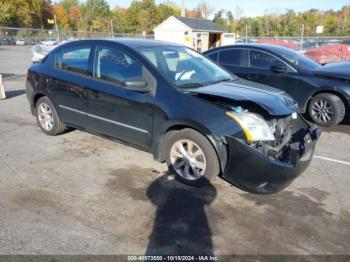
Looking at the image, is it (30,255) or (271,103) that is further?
(271,103)

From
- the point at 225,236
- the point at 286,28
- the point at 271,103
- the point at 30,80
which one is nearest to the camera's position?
the point at 225,236

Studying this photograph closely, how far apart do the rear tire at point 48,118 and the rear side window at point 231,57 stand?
13.4 ft

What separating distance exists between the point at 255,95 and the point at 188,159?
3.66ft

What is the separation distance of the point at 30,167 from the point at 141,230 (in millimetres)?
2177

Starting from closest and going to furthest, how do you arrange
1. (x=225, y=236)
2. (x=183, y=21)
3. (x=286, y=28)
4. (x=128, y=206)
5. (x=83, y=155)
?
(x=225, y=236) → (x=128, y=206) → (x=83, y=155) → (x=183, y=21) → (x=286, y=28)

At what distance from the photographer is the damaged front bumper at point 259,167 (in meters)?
3.50

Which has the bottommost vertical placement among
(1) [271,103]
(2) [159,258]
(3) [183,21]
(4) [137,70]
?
(2) [159,258]

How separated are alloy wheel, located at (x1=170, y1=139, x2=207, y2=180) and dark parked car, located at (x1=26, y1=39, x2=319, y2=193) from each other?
0.04 feet

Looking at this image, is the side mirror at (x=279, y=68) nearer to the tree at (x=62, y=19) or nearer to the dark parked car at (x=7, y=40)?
the dark parked car at (x=7, y=40)

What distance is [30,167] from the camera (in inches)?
178

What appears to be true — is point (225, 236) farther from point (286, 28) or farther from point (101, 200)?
point (286, 28)

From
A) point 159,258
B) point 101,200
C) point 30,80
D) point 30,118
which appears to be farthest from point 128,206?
point 30,118

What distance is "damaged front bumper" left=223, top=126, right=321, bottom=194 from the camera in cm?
350

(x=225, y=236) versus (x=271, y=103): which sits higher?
(x=271, y=103)
